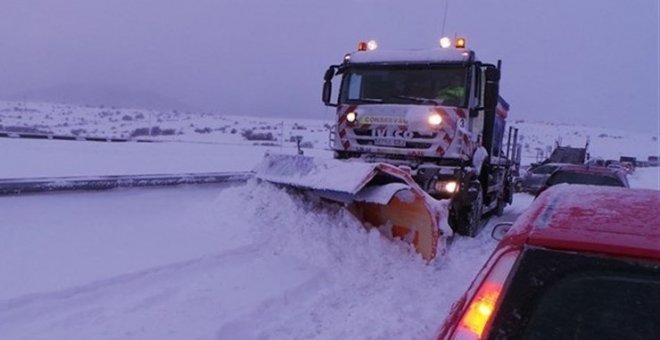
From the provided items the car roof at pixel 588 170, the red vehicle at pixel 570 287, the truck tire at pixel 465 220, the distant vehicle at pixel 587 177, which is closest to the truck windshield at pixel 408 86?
the truck tire at pixel 465 220

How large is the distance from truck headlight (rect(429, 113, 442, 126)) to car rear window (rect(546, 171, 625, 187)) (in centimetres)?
413

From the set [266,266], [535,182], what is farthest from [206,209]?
[535,182]

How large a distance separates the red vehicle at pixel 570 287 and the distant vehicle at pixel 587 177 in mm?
9701

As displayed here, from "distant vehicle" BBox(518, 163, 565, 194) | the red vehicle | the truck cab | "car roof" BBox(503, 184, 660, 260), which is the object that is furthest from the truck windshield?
"distant vehicle" BBox(518, 163, 565, 194)

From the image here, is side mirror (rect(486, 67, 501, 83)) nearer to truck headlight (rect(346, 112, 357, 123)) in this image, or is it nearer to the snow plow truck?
the snow plow truck

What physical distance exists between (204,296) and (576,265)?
156 inches

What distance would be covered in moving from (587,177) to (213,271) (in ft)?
27.9

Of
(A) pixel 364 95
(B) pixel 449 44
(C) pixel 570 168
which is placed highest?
(B) pixel 449 44

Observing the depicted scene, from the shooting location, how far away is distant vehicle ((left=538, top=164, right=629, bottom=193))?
10961 mm

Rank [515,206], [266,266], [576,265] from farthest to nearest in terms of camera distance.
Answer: [515,206], [266,266], [576,265]

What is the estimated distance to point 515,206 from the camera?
16.8m

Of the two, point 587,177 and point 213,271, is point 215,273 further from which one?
point 587,177

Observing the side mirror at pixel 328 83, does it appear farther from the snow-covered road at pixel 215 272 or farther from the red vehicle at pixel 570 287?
the red vehicle at pixel 570 287

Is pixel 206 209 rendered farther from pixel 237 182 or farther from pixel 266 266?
pixel 237 182
